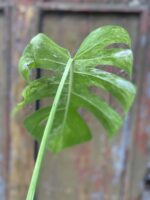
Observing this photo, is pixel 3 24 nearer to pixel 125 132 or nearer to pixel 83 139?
pixel 125 132

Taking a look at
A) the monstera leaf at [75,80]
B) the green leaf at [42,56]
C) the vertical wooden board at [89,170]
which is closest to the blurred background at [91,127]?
the vertical wooden board at [89,170]

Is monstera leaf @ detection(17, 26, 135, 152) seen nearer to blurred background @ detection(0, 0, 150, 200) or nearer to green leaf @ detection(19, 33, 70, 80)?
green leaf @ detection(19, 33, 70, 80)

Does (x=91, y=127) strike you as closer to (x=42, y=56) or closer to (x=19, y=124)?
(x=19, y=124)

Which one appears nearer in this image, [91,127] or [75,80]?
[75,80]

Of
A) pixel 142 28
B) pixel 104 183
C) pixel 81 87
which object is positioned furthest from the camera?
pixel 104 183

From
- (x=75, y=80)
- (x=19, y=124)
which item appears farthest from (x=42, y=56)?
(x=19, y=124)

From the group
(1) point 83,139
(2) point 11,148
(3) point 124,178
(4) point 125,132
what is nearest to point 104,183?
(3) point 124,178

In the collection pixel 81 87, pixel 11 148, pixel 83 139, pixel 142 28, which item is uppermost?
pixel 142 28

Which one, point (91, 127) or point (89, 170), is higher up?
point (91, 127)
